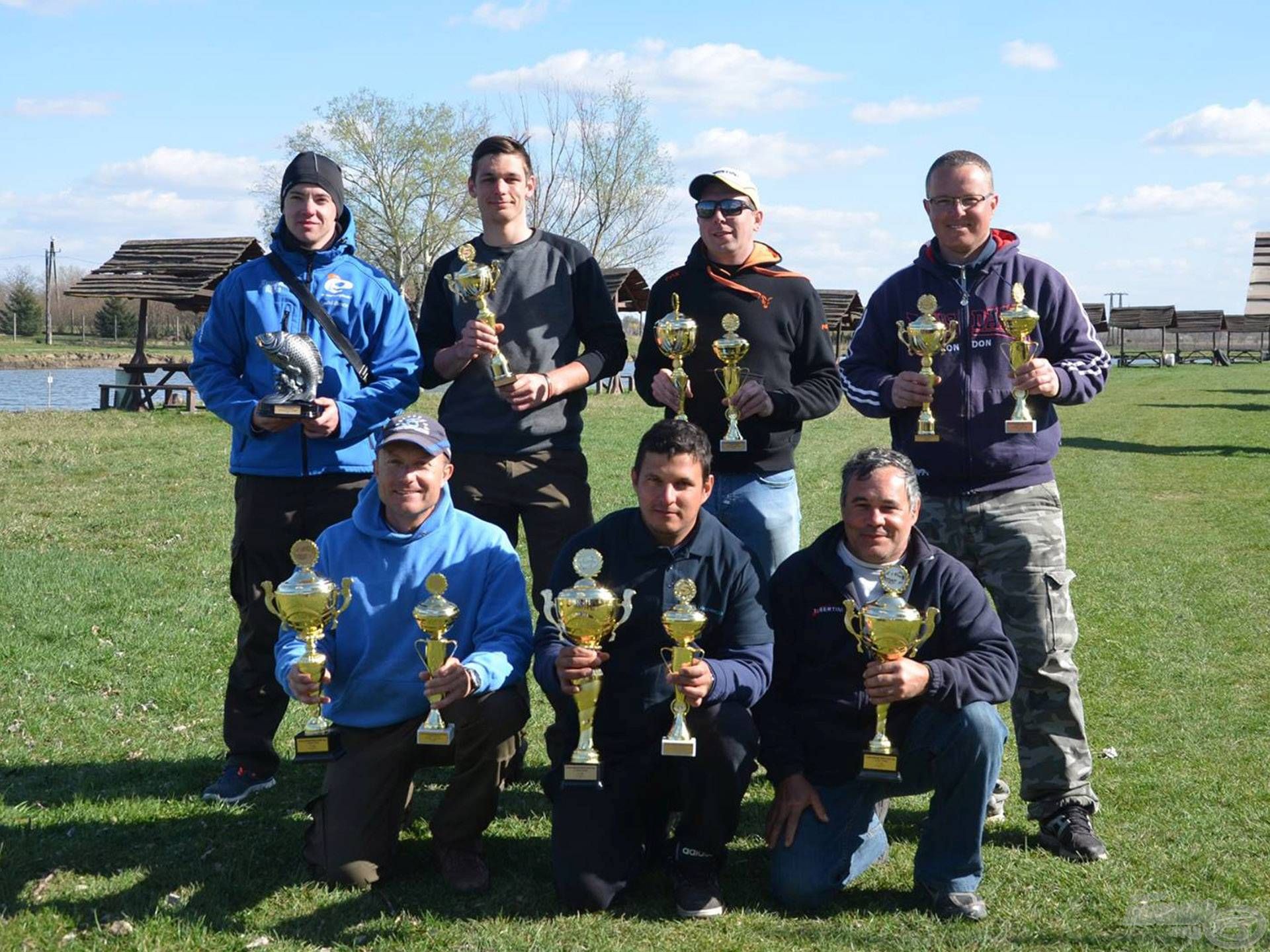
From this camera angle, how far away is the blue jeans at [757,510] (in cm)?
502

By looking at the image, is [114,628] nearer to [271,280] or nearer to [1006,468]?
[271,280]

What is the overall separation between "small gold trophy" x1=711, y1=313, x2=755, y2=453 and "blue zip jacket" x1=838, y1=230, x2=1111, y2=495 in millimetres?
461

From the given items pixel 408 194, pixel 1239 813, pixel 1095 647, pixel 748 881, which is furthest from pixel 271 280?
pixel 408 194

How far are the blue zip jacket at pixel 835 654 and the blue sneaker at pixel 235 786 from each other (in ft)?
7.21

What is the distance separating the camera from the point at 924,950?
149 inches

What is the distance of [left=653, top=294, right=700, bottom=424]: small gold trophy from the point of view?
4.94 meters

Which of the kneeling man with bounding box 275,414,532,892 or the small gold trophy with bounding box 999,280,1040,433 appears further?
the small gold trophy with bounding box 999,280,1040,433

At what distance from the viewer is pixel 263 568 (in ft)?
16.7

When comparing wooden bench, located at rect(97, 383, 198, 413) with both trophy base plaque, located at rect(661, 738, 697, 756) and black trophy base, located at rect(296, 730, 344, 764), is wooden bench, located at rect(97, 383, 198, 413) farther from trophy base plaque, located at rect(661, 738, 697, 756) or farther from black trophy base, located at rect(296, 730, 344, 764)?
trophy base plaque, located at rect(661, 738, 697, 756)

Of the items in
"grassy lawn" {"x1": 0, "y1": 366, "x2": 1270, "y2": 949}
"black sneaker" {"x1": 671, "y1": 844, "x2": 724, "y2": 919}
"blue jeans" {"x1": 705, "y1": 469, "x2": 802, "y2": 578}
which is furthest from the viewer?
"blue jeans" {"x1": 705, "y1": 469, "x2": 802, "y2": 578}

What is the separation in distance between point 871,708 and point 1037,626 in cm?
83

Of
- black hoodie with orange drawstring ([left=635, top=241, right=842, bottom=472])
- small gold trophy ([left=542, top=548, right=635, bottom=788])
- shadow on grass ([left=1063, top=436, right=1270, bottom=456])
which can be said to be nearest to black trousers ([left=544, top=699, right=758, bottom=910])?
small gold trophy ([left=542, top=548, right=635, bottom=788])

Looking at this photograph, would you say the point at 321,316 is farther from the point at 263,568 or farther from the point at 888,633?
the point at 888,633

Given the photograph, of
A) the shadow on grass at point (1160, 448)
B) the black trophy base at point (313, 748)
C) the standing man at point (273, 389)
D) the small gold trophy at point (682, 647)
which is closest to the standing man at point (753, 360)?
the small gold trophy at point (682, 647)
